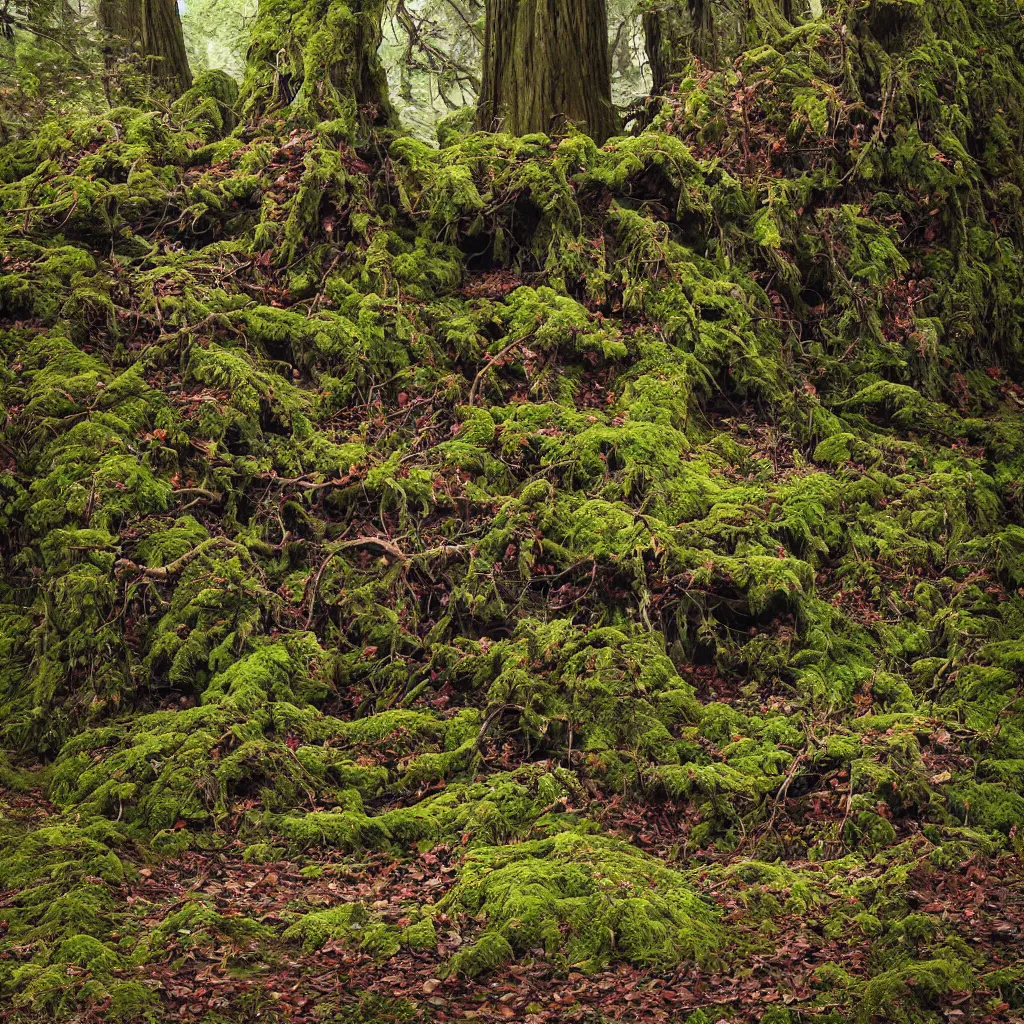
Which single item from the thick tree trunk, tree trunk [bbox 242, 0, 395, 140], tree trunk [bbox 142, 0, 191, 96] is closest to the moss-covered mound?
tree trunk [bbox 242, 0, 395, 140]

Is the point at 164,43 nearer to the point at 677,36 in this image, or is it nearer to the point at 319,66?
the point at 319,66

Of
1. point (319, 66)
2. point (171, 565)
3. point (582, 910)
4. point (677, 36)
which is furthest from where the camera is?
point (677, 36)

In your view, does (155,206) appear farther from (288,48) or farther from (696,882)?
(696,882)

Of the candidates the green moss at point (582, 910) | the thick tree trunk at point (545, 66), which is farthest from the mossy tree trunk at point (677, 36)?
the green moss at point (582, 910)

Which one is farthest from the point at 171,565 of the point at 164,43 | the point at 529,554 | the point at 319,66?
the point at 164,43

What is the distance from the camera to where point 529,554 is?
789 centimetres

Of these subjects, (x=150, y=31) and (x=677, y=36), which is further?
(x=150, y=31)

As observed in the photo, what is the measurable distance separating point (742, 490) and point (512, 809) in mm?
3455

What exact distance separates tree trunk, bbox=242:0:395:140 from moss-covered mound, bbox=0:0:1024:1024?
16 cm

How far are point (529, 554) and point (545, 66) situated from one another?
5524mm

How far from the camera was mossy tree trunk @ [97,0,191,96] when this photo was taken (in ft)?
41.4

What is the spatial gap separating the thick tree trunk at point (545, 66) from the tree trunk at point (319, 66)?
1153 mm

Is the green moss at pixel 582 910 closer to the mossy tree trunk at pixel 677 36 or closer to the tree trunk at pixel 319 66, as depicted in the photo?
the tree trunk at pixel 319 66

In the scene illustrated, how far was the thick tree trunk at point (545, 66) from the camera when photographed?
10.6 metres
